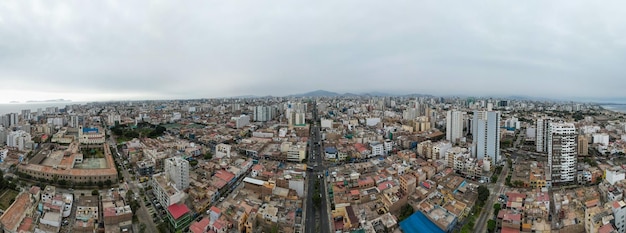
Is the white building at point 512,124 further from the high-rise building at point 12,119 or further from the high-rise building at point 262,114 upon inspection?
the high-rise building at point 12,119

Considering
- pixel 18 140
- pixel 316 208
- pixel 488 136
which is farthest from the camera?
pixel 18 140

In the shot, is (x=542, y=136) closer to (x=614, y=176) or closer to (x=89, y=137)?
(x=614, y=176)

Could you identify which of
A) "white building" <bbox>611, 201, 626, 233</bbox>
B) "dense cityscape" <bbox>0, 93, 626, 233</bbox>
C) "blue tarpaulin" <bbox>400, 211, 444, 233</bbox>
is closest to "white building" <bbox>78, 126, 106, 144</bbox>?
"dense cityscape" <bbox>0, 93, 626, 233</bbox>

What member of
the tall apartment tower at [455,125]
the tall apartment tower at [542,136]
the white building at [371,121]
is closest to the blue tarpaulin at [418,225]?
the tall apartment tower at [542,136]

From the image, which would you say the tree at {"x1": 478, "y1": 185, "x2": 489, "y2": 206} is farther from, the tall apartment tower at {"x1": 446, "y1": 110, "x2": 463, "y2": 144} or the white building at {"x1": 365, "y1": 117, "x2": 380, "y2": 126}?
the white building at {"x1": 365, "y1": 117, "x2": 380, "y2": 126}

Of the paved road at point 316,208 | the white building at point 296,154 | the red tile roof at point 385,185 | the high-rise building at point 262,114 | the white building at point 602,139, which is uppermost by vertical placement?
the high-rise building at point 262,114

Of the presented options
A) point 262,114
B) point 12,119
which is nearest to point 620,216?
point 262,114
